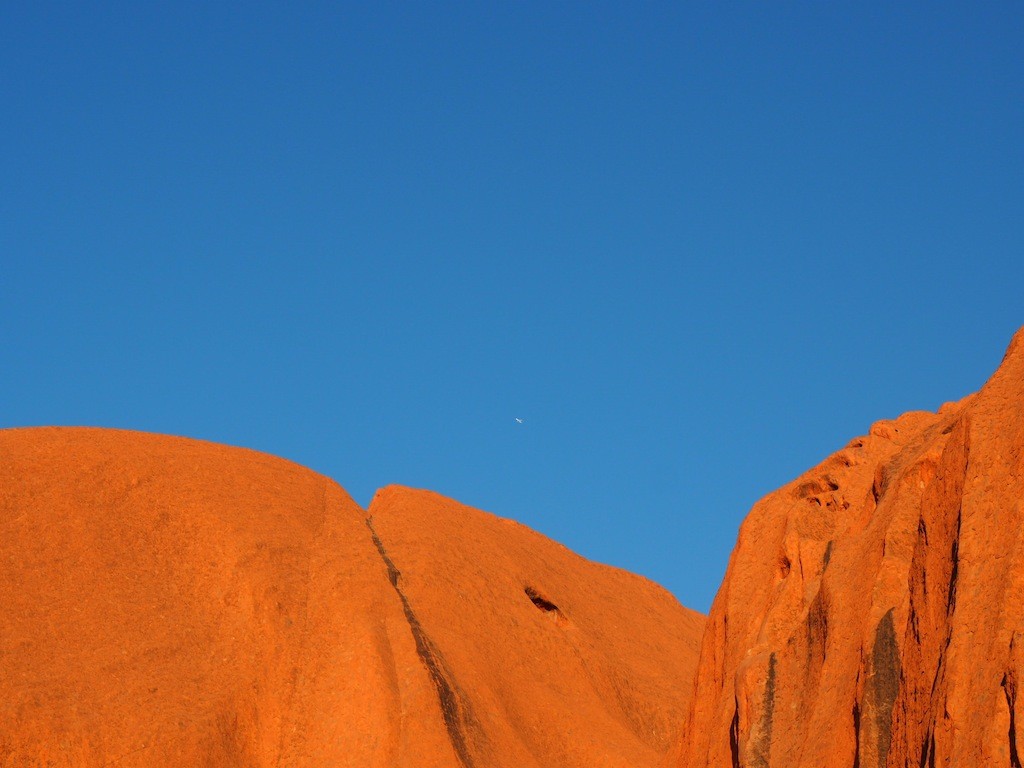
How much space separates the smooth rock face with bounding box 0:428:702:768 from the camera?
31.2m

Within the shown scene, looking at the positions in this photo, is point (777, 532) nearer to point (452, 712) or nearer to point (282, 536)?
point (452, 712)

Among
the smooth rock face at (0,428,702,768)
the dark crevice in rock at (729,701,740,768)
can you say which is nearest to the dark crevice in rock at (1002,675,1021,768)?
the dark crevice in rock at (729,701,740,768)

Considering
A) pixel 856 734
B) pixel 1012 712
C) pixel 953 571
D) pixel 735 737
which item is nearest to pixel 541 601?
pixel 735 737

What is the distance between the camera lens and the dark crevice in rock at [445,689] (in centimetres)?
3322

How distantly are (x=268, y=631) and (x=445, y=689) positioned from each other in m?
5.12

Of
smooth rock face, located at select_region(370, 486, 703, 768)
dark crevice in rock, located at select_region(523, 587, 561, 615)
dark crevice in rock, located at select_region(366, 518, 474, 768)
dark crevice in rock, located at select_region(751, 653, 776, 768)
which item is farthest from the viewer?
dark crevice in rock, located at select_region(523, 587, 561, 615)

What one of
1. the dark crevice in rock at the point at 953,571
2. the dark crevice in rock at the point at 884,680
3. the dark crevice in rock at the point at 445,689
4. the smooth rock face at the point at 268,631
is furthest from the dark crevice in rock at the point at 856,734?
the dark crevice in rock at the point at 445,689

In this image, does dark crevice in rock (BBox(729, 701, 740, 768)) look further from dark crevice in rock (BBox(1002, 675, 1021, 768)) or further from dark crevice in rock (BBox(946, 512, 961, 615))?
dark crevice in rock (BBox(1002, 675, 1021, 768))

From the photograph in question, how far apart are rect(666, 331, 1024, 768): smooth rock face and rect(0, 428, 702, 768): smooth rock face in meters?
13.0

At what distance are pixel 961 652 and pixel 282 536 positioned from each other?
26.6 meters

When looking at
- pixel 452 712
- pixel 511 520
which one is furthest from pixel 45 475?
pixel 511 520

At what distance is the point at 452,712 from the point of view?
34.2 m

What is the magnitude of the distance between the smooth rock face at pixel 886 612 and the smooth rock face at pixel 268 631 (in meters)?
13.0

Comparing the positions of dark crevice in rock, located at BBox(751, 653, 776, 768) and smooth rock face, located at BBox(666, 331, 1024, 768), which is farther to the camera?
dark crevice in rock, located at BBox(751, 653, 776, 768)
